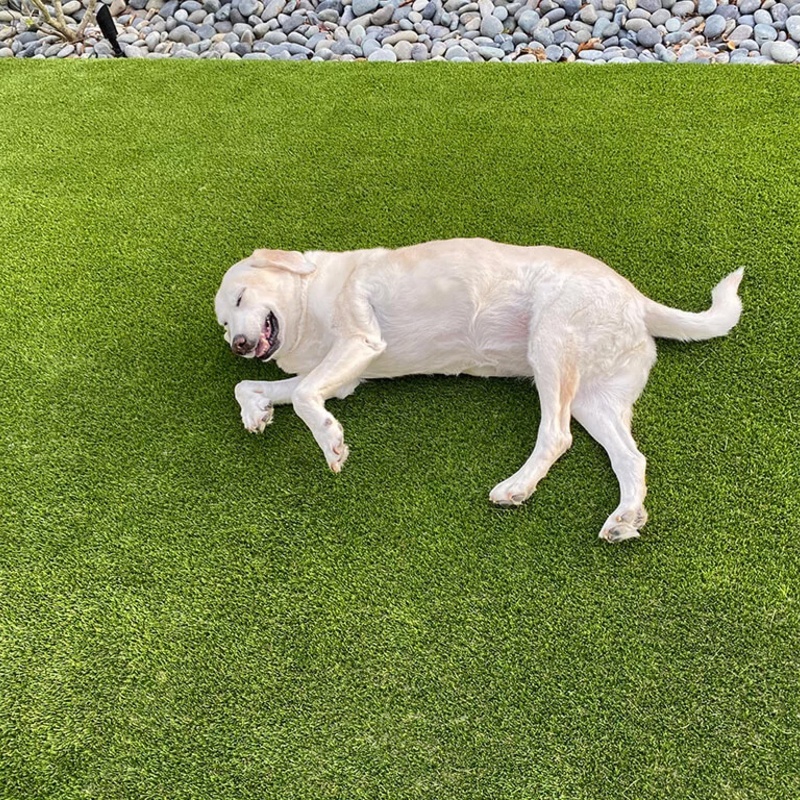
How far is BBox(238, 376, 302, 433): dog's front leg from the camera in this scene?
2.59 meters

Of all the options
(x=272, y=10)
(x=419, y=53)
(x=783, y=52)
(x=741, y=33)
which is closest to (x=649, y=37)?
(x=741, y=33)

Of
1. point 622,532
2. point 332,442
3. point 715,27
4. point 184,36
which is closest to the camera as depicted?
point 622,532

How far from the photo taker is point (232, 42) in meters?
5.15

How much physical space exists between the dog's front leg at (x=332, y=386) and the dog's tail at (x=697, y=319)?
1.04 meters

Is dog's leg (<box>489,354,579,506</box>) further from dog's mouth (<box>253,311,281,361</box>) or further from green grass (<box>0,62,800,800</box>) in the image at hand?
dog's mouth (<box>253,311,281,361</box>)

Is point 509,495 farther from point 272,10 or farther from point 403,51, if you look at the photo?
point 272,10

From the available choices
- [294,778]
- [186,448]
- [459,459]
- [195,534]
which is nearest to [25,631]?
[195,534]

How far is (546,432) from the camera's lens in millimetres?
2338

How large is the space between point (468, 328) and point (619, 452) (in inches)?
28.3

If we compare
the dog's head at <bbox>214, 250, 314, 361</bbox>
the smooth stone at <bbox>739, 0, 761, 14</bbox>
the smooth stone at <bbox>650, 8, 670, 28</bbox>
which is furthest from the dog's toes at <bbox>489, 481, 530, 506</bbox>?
the smooth stone at <bbox>739, 0, 761, 14</bbox>

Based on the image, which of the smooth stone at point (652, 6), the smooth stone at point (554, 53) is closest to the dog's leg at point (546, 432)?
the smooth stone at point (554, 53)

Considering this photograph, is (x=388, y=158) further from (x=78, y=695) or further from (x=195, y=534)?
(x=78, y=695)

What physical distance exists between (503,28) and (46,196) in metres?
3.39

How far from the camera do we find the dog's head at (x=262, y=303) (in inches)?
101
